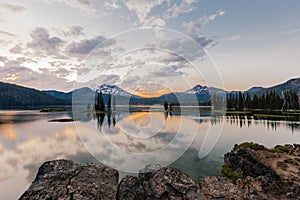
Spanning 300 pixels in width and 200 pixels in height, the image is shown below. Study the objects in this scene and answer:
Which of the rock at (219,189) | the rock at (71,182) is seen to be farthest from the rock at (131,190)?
the rock at (219,189)

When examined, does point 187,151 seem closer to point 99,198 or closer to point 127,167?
point 127,167

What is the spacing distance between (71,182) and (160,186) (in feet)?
16.2

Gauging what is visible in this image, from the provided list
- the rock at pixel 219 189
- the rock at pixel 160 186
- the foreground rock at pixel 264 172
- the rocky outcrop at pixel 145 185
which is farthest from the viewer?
the foreground rock at pixel 264 172

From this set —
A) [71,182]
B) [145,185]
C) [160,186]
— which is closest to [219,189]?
[160,186]

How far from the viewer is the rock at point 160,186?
12312mm

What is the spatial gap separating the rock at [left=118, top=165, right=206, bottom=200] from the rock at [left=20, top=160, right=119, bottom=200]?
0.98 meters

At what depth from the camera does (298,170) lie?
1738cm

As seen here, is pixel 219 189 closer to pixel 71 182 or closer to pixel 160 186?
pixel 160 186

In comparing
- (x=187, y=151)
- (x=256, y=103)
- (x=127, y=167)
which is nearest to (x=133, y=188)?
(x=127, y=167)

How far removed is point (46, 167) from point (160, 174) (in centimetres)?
671

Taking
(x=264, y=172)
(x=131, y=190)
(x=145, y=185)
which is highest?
(x=145, y=185)

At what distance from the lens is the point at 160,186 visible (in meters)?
12.6

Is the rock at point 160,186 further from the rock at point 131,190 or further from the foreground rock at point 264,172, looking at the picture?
the foreground rock at point 264,172

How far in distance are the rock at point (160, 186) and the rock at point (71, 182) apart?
0.98m
